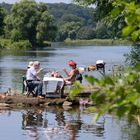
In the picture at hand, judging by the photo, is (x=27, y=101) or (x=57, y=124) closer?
(x=57, y=124)

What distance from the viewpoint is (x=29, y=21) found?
99.1m

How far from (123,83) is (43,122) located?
37.3 feet

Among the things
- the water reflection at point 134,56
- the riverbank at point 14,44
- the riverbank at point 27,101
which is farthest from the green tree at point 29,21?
the riverbank at point 27,101

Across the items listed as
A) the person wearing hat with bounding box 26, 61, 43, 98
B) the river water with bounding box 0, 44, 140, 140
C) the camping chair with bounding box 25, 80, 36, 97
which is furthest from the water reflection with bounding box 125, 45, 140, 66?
the camping chair with bounding box 25, 80, 36, 97

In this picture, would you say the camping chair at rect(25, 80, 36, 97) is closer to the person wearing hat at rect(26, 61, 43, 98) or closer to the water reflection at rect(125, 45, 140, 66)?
the person wearing hat at rect(26, 61, 43, 98)

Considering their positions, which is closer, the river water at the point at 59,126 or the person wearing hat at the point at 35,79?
the river water at the point at 59,126

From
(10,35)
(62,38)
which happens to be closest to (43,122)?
(10,35)

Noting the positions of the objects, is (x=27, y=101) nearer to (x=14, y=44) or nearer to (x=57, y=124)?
(x=57, y=124)

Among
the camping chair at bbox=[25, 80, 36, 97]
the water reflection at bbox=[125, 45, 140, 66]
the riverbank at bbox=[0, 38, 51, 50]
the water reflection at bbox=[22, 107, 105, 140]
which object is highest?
the water reflection at bbox=[125, 45, 140, 66]

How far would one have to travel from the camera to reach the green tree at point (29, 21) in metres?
97.9

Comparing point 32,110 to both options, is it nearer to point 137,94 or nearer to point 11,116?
point 11,116

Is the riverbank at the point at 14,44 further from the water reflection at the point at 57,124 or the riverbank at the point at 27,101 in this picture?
the water reflection at the point at 57,124

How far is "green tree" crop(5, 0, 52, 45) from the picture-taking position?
97938 mm

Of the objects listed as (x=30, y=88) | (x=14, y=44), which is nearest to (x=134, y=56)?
(x=30, y=88)
